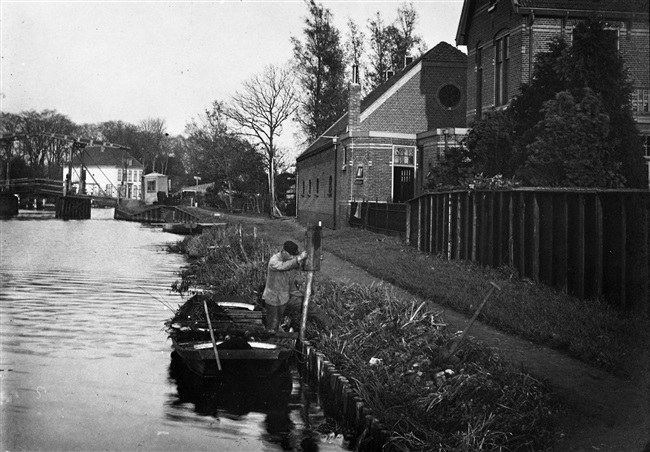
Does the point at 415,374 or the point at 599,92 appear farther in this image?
the point at 599,92

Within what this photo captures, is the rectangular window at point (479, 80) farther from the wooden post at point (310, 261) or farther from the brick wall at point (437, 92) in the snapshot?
the wooden post at point (310, 261)

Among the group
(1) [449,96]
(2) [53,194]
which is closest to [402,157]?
(1) [449,96]

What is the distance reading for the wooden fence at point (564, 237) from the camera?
11.6 m

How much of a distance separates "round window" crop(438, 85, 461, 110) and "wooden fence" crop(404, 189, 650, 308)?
54.1ft

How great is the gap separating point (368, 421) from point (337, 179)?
30.0 metres

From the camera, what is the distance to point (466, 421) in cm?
702

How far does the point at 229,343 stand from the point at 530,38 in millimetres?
18058

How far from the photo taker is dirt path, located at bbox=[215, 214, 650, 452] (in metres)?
6.53

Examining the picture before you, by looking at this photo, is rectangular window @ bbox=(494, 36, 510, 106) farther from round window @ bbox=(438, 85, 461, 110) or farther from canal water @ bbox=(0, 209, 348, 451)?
canal water @ bbox=(0, 209, 348, 451)

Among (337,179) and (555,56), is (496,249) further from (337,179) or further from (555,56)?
(337,179)

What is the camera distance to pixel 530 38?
970 inches

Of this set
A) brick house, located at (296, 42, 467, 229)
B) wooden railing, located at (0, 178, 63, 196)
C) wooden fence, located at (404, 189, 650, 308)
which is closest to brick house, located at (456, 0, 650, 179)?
brick house, located at (296, 42, 467, 229)

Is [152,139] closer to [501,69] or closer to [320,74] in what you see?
[320,74]

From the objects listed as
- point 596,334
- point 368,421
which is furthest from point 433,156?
point 368,421
